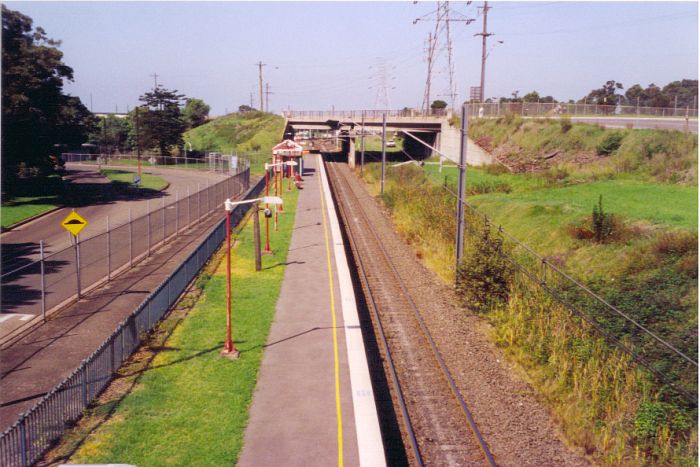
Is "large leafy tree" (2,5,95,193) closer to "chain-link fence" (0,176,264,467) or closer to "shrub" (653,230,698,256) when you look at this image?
"chain-link fence" (0,176,264,467)

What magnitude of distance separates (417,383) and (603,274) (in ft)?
28.2

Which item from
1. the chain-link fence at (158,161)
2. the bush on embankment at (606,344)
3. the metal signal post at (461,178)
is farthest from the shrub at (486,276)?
the chain-link fence at (158,161)

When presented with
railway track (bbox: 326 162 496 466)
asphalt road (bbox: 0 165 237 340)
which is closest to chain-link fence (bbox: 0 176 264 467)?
asphalt road (bbox: 0 165 237 340)

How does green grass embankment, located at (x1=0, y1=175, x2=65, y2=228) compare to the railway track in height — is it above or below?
above

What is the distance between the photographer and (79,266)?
19.7 meters

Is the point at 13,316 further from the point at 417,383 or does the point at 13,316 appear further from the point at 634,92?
the point at 634,92

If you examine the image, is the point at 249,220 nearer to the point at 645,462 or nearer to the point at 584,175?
the point at 584,175

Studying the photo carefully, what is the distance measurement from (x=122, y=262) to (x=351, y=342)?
13.1 metres

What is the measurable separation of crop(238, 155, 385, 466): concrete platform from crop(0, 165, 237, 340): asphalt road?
6857 mm

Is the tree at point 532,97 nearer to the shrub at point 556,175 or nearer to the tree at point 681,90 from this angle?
the tree at point 681,90

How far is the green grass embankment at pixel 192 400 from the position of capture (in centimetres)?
1088

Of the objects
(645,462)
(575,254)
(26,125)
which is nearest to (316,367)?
(645,462)

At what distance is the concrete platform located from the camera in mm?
11078

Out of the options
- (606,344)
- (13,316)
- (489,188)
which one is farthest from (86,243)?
(489,188)
